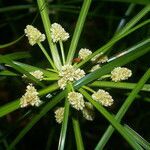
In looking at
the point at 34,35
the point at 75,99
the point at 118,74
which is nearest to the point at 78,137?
the point at 75,99

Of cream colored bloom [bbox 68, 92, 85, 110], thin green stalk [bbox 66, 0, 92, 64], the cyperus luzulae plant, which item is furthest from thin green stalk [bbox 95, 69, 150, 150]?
thin green stalk [bbox 66, 0, 92, 64]

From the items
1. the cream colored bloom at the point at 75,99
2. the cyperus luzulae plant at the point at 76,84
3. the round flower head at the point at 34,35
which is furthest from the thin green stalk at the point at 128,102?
the round flower head at the point at 34,35

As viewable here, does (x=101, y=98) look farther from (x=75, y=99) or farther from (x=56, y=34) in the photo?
(x=56, y=34)

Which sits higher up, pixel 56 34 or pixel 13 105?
pixel 56 34

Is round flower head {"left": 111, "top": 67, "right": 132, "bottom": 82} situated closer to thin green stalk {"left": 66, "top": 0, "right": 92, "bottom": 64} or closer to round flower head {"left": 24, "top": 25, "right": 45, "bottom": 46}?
thin green stalk {"left": 66, "top": 0, "right": 92, "bottom": 64}

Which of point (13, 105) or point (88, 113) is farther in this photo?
point (88, 113)

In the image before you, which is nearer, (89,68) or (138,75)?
(89,68)

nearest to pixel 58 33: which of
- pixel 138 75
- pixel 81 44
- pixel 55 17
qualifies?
pixel 55 17

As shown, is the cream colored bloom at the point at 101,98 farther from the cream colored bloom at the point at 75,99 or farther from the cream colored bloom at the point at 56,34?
the cream colored bloom at the point at 56,34

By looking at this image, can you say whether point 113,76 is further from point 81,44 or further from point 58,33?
point 81,44
